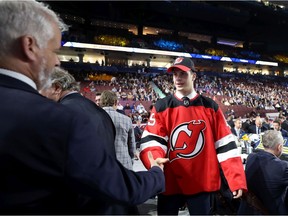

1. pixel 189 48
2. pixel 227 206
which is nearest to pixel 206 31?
pixel 189 48

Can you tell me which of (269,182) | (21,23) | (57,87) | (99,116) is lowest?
(269,182)

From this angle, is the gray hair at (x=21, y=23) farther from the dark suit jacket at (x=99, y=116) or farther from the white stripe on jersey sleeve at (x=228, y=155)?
the white stripe on jersey sleeve at (x=228, y=155)

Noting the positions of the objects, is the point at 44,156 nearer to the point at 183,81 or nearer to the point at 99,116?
the point at 99,116

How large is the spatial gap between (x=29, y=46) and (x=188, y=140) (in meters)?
1.40

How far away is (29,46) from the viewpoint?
2.76 feet

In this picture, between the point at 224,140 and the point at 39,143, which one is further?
the point at 224,140

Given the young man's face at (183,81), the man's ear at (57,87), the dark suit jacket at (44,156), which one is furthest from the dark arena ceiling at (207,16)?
the dark suit jacket at (44,156)

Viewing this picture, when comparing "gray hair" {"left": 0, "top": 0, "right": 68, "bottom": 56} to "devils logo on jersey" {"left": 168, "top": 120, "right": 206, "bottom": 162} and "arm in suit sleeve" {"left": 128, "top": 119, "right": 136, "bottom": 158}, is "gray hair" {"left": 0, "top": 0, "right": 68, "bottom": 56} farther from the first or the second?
"arm in suit sleeve" {"left": 128, "top": 119, "right": 136, "bottom": 158}

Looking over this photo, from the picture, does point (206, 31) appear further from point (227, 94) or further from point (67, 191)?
point (67, 191)

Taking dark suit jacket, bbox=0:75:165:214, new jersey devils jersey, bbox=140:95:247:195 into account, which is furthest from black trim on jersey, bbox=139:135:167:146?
dark suit jacket, bbox=0:75:165:214

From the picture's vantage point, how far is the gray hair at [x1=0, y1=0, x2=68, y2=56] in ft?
2.71

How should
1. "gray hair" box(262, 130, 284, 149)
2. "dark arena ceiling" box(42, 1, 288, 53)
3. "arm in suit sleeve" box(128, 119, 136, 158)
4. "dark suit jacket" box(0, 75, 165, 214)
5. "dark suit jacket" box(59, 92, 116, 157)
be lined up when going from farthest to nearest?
1. "dark arena ceiling" box(42, 1, 288, 53)
2. "arm in suit sleeve" box(128, 119, 136, 158)
3. "gray hair" box(262, 130, 284, 149)
4. "dark suit jacket" box(59, 92, 116, 157)
5. "dark suit jacket" box(0, 75, 165, 214)

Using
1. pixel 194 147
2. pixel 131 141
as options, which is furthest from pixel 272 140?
pixel 131 141

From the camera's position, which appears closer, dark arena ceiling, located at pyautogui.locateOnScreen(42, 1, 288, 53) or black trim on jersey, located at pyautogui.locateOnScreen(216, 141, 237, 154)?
black trim on jersey, located at pyautogui.locateOnScreen(216, 141, 237, 154)
